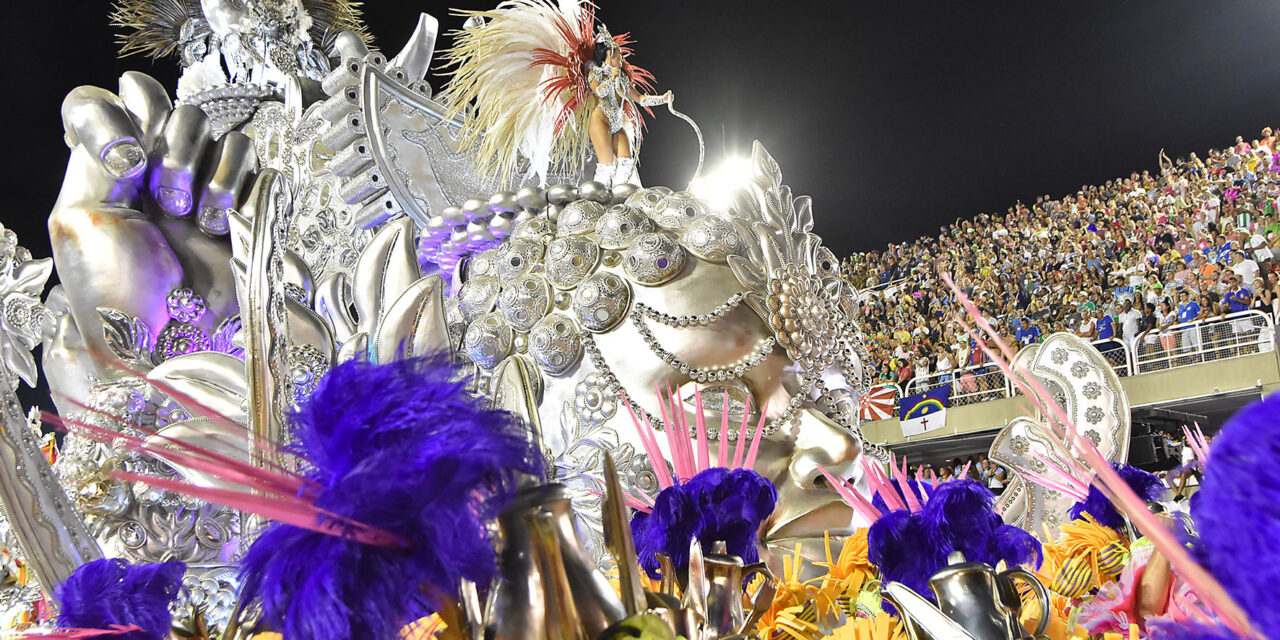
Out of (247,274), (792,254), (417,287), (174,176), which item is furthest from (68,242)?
(792,254)

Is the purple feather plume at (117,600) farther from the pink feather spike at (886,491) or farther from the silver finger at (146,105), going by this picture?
the silver finger at (146,105)

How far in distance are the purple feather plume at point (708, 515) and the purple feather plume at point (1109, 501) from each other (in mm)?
485

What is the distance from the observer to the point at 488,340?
1.49 metres

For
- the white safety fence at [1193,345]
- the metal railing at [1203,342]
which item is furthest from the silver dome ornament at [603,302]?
the metal railing at [1203,342]

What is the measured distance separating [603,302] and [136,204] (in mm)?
794

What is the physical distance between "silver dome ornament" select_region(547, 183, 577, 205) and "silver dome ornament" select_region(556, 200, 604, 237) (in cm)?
4

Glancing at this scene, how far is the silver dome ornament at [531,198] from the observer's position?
5.28ft

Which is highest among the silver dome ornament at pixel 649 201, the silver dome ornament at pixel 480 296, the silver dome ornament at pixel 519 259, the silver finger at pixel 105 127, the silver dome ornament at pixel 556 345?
the silver finger at pixel 105 127

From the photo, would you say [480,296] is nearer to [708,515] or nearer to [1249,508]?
[708,515]

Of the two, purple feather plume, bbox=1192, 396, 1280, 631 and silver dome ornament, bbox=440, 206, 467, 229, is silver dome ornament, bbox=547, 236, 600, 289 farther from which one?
purple feather plume, bbox=1192, 396, 1280, 631

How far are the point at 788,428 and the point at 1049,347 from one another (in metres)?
0.62

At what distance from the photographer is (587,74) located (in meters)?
1.84

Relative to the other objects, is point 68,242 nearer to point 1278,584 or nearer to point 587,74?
point 587,74

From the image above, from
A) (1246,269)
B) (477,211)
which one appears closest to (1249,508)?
(477,211)
